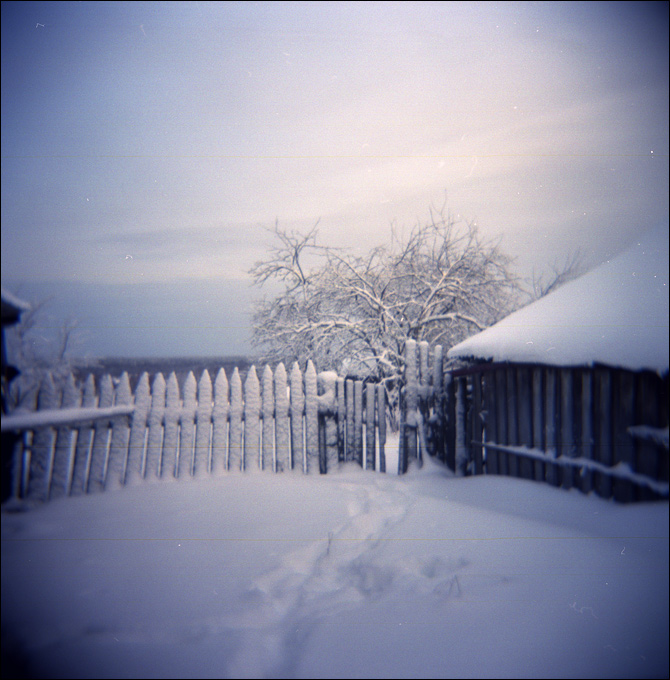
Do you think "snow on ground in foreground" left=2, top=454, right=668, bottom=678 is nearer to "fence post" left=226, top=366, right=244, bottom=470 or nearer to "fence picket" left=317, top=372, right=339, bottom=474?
"fence post" left=226, top=366, right=244, bottom=470

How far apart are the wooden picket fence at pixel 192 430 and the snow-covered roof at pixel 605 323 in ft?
7.38

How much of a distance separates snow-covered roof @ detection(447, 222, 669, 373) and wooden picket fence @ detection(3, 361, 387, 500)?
7.38ft

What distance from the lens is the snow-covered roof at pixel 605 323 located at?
233 centimetres

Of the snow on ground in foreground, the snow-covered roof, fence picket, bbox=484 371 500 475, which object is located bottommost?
the snow on ground in foreground

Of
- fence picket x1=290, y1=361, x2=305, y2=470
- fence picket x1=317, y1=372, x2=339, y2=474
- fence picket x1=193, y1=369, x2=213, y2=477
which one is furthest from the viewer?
fence picket x1=317, y1=372, x2=339, y2=474

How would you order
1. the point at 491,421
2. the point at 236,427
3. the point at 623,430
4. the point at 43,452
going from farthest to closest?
the point at 236,427 → the point at 491,421 → the point at 43,452 → the point at 623,430

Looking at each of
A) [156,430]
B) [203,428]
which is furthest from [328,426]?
[156,430]

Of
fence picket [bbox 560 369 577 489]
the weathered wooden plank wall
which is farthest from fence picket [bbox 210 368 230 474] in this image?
fence picket [bbox 560 369 577 489]

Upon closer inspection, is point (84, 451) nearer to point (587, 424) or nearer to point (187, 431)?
point (187, 431)

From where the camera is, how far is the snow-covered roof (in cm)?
233

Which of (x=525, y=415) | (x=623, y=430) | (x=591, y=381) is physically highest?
(x=591, y=381)

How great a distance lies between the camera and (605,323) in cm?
265

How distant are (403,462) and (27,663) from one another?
422 cm

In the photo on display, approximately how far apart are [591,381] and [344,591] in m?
2.36
